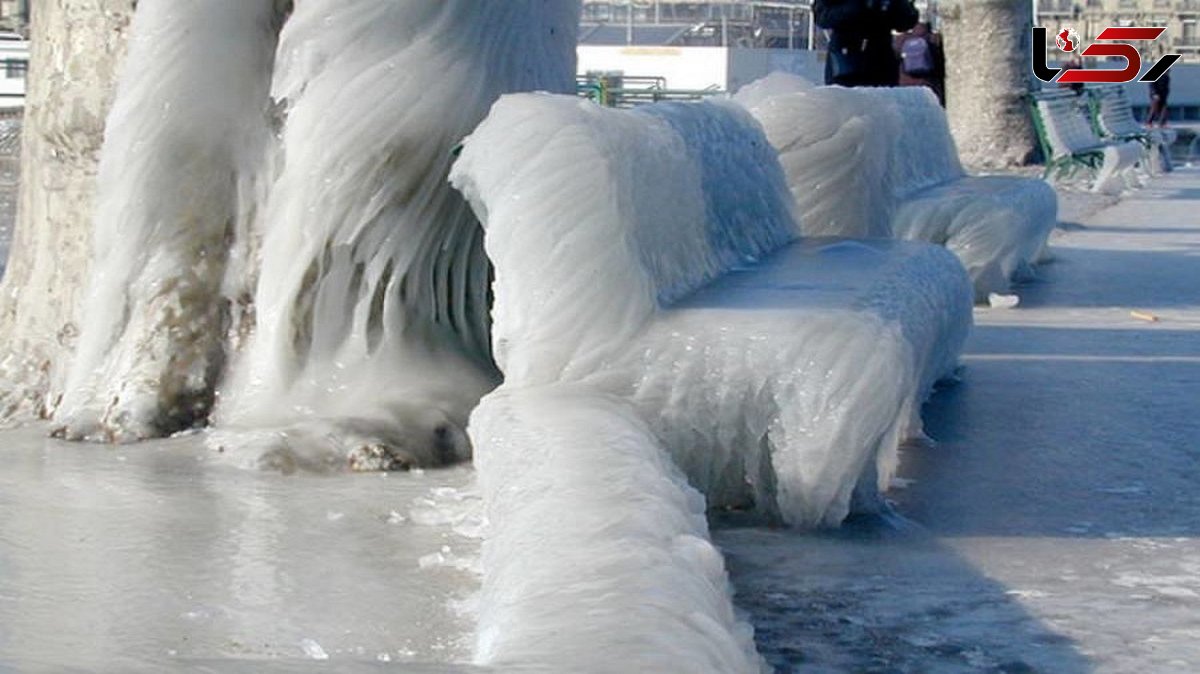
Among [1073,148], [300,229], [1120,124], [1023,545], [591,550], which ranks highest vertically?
[300,229]

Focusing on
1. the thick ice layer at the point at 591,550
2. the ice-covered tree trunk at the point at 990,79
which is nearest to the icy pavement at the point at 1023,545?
the thick ice layer at the point at 591,550

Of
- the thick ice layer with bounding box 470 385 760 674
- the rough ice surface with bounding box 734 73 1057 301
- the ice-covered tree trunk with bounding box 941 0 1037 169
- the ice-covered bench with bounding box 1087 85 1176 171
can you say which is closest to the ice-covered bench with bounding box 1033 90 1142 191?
the ice-covered tree trunk with bounding box 941 0 1037 169

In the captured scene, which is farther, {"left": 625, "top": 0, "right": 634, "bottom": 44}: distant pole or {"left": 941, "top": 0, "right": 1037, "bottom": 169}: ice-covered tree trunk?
{"left": 625, "top": 0, "right": 634, "bottom": 44}: distant pole

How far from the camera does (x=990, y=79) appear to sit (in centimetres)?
1834

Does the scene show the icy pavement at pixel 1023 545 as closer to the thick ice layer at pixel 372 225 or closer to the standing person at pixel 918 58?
the thick ice layer at pixel 372 225

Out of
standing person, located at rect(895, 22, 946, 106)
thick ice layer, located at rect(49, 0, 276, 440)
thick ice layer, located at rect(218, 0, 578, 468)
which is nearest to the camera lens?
thick ice layer, located at rect(218, 0, 578, 468)

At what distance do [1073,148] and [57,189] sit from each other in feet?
38.5

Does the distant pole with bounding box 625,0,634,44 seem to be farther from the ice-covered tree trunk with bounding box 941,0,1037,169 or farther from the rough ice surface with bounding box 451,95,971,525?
the rough ice surface with bounding box 451,95,971,525

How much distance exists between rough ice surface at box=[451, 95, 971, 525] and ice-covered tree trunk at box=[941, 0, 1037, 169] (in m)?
14.0

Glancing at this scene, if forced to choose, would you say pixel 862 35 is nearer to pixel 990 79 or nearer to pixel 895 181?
pixel 895 181

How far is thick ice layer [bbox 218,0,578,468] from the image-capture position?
Answer: 492 cm

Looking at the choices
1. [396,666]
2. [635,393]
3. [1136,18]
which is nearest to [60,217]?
[635,393]

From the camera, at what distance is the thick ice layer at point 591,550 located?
2797 mm

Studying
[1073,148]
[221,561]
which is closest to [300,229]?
[221,561]
